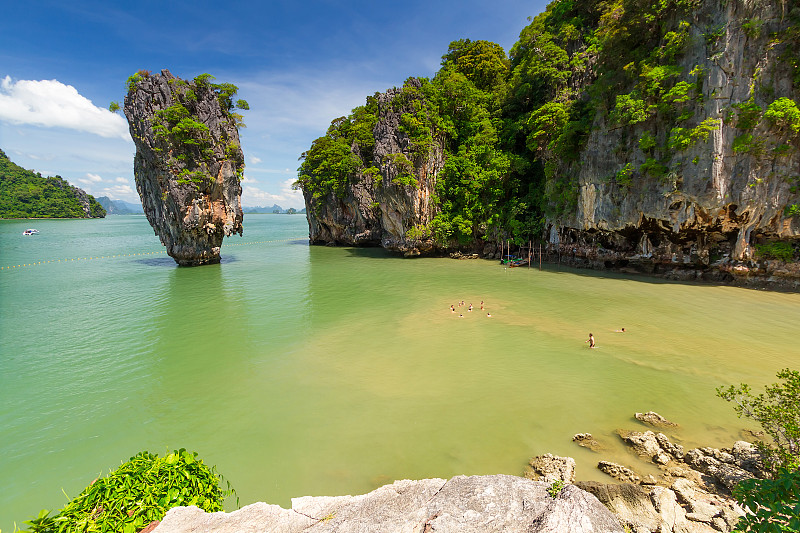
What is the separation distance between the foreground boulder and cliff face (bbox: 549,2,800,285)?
2350 cm

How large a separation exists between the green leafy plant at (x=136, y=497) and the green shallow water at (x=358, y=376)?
350 cm

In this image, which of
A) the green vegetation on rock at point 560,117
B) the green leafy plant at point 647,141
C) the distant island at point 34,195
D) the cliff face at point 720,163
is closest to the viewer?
the cliff face at point 720,163

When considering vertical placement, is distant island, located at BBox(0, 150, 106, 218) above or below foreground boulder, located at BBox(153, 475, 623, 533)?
above

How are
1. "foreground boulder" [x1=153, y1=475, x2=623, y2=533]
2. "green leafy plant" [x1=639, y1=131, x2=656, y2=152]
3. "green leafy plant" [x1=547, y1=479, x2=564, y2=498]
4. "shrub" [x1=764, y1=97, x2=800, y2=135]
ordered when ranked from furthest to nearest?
1. "green leafy plant" [x1=639, y1=131, x2=656, y2=152]
2. "shrub" [x1=764, y1=97, x2=800, y2=135]
3. "green leafy plant" [x1=547, y1=479, x2=564, y2=498]
4. "foreground boulder" [x1=153, y1=475, x2=623, y2=533]

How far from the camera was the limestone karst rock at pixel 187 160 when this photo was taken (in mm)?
27609

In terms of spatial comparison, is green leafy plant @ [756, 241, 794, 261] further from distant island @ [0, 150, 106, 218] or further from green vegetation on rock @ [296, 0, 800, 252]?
distant island @ [0, 150, 106, 218]

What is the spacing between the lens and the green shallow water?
7.53m

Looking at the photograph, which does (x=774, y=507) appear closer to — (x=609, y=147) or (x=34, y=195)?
(x=609, y=147)

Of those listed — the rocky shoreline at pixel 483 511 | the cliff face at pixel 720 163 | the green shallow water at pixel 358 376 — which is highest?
the cliff face at pixel 720 163

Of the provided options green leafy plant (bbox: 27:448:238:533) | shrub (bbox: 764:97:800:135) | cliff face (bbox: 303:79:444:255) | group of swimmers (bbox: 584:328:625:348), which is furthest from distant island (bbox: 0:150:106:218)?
shrub (bbox: 764:97:800:135)

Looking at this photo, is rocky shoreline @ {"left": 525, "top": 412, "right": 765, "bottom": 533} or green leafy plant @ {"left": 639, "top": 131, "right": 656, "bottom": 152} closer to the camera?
rocky shoreline @ {"left": 525, "top": 412, "right": 765, "bottom": 533}

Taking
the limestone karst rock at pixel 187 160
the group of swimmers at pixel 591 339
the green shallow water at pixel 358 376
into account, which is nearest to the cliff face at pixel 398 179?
the green shallow water at pixel 358 376

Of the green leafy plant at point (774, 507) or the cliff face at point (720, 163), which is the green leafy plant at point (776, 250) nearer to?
the cliff face at point (720, 163)

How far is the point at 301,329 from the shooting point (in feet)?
51.2
